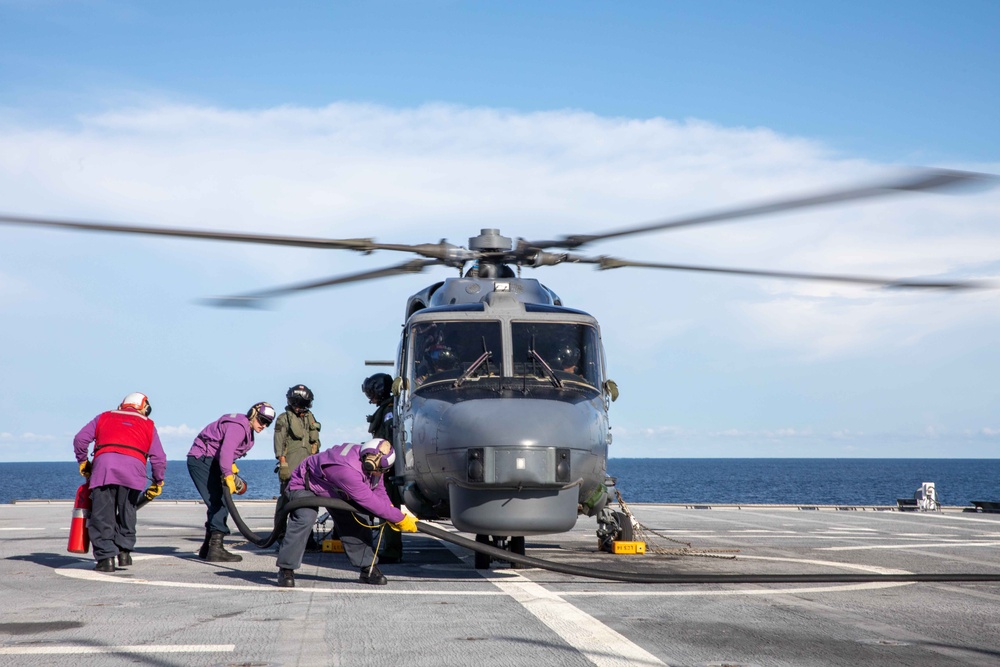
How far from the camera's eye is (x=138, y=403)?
1097cm

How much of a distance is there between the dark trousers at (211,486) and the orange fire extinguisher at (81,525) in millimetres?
1241

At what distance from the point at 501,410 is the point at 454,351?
65.9 inches

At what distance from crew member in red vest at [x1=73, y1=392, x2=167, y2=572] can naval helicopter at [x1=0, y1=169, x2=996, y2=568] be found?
206 centimetres

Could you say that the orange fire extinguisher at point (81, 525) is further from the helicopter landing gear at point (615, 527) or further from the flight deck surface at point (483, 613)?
the helicopter landing gear at point (615, 527)

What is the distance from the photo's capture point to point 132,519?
1082cm

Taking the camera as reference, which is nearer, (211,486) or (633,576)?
(633,576)

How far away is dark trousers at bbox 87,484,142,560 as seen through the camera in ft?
34.3

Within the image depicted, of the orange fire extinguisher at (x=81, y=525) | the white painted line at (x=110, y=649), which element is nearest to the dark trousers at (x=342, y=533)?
the orange fire extinguisher at (x=81, y=525)

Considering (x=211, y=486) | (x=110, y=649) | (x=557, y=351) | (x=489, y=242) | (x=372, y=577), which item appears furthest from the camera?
(x=489, y=242)

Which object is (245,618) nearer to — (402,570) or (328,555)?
(402,570)

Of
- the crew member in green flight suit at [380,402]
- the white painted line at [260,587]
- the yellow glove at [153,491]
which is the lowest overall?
the white painted line at [260,587]

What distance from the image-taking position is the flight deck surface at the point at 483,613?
6094 mm

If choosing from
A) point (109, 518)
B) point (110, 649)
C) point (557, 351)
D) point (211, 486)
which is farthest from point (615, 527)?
point (110, 649)

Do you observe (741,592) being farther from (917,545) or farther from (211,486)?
(917,545)
